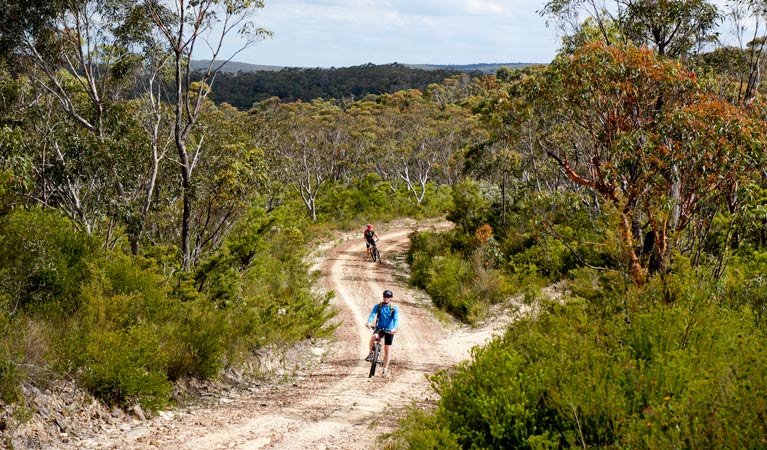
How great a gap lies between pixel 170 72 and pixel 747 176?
541 inches

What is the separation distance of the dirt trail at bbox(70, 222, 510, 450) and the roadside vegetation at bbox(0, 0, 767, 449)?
2.19ft

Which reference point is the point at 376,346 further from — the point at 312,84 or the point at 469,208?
the point at 312,84

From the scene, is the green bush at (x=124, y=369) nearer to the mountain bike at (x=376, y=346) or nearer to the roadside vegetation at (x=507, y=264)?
the roadside vegetation at (x=507, y=264)

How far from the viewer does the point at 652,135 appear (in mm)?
9859

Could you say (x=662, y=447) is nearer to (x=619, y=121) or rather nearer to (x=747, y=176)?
(x=747, y=176)

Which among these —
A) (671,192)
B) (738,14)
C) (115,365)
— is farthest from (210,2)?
(738,14)

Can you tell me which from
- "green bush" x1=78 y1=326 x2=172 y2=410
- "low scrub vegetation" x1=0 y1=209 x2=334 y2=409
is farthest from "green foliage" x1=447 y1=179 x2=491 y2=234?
"green bush" x1=78 y1=326 x2=172 y2=410

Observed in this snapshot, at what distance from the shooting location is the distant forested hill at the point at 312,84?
12250 centimetres

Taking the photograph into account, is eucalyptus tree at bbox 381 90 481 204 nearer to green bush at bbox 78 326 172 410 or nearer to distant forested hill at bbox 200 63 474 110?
green bush at bbox 78 326 172 410

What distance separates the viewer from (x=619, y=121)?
1099 centimetres

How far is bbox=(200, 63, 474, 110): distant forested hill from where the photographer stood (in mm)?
122500

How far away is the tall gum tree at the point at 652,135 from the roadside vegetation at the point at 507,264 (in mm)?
44

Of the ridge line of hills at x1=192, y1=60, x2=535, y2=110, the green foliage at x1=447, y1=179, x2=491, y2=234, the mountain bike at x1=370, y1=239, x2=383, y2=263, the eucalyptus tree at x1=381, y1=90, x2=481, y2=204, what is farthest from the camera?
the ridge line of hills at x1=192, y1=60, x2=535, y2=110

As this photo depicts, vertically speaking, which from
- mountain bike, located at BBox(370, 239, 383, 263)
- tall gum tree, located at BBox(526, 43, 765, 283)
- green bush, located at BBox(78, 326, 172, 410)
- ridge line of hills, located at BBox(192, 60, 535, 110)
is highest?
ridge line of hills, located at BBox(192, 60, 535, 110)
